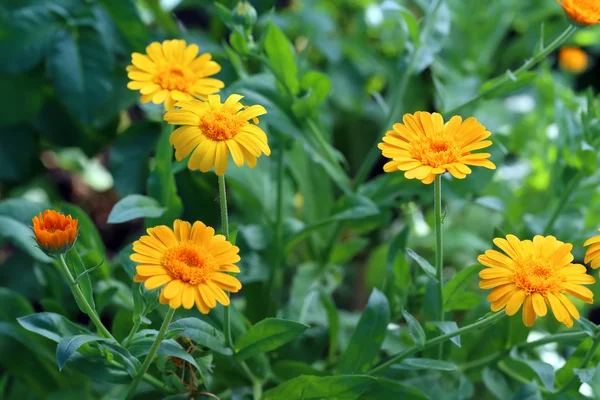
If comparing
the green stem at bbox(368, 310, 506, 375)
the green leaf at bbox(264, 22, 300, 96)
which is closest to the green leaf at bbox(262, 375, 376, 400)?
the green stem at bbox(368, 310, 506, 375)

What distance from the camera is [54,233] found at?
2.15 feet

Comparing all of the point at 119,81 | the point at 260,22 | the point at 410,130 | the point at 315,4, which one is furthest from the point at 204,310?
the point at 315,4

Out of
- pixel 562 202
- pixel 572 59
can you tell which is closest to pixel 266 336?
pixel 562 202

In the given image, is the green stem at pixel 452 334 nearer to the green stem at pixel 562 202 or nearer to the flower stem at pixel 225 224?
the flower stem at pixel 225 224

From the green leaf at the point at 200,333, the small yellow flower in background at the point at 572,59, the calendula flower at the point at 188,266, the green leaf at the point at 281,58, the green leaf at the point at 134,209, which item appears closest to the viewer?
the calendula flower at the point at 188,266

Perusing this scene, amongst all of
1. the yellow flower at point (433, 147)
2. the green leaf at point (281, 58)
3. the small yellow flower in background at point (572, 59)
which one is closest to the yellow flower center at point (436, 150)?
the yellow flower at point (433, 147)

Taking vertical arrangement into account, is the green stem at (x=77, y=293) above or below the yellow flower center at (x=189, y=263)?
below

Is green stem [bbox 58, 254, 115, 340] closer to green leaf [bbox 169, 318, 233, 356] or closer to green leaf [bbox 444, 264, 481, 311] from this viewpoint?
green leaf [bbox 169, 318, 233, 356]

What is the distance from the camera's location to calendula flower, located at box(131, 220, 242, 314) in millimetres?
608

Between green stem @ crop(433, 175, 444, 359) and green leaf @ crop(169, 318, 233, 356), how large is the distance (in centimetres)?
24

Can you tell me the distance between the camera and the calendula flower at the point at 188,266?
0.61m

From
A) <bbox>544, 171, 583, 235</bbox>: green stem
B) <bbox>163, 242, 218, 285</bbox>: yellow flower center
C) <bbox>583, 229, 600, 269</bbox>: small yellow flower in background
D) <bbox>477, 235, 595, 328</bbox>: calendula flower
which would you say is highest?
<bbox>583, 229, 600, 269</bbox>: small yellow flower in background

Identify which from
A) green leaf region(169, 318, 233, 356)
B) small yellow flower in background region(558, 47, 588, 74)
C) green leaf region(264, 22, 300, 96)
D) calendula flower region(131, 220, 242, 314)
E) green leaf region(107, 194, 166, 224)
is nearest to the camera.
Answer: calendula flower region(131, 220, 242, 314)

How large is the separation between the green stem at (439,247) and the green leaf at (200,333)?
24 centimetres
